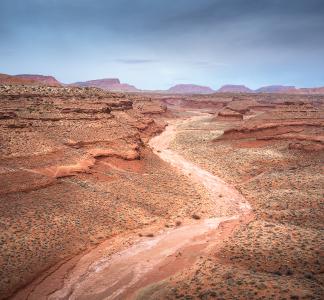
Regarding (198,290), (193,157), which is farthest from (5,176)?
(193,157)

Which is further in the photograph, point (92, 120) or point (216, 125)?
point (216, 125)

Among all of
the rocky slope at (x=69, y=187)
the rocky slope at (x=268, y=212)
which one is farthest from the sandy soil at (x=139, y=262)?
the rocky slope at (x=268, y=212)

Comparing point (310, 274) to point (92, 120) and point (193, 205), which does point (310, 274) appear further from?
point (92, 120)

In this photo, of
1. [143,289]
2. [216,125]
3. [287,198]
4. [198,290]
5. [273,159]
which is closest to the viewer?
[198,290]

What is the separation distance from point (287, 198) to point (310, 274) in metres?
13.8

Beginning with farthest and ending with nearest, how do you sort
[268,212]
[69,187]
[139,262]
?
[69,187] < [268,212] < [139,262]

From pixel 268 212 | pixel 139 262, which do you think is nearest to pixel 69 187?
pixel 139 262

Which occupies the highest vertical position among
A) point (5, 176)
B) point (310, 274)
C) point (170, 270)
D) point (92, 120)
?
point (92, 120)

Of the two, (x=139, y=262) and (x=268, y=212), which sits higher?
(x=268, y=212)

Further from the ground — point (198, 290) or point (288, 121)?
point (288, 121)

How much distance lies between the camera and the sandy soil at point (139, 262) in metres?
16.9

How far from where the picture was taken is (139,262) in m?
19.8

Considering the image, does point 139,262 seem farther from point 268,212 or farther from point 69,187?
point 268,212

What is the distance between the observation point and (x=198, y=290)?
14500mm
